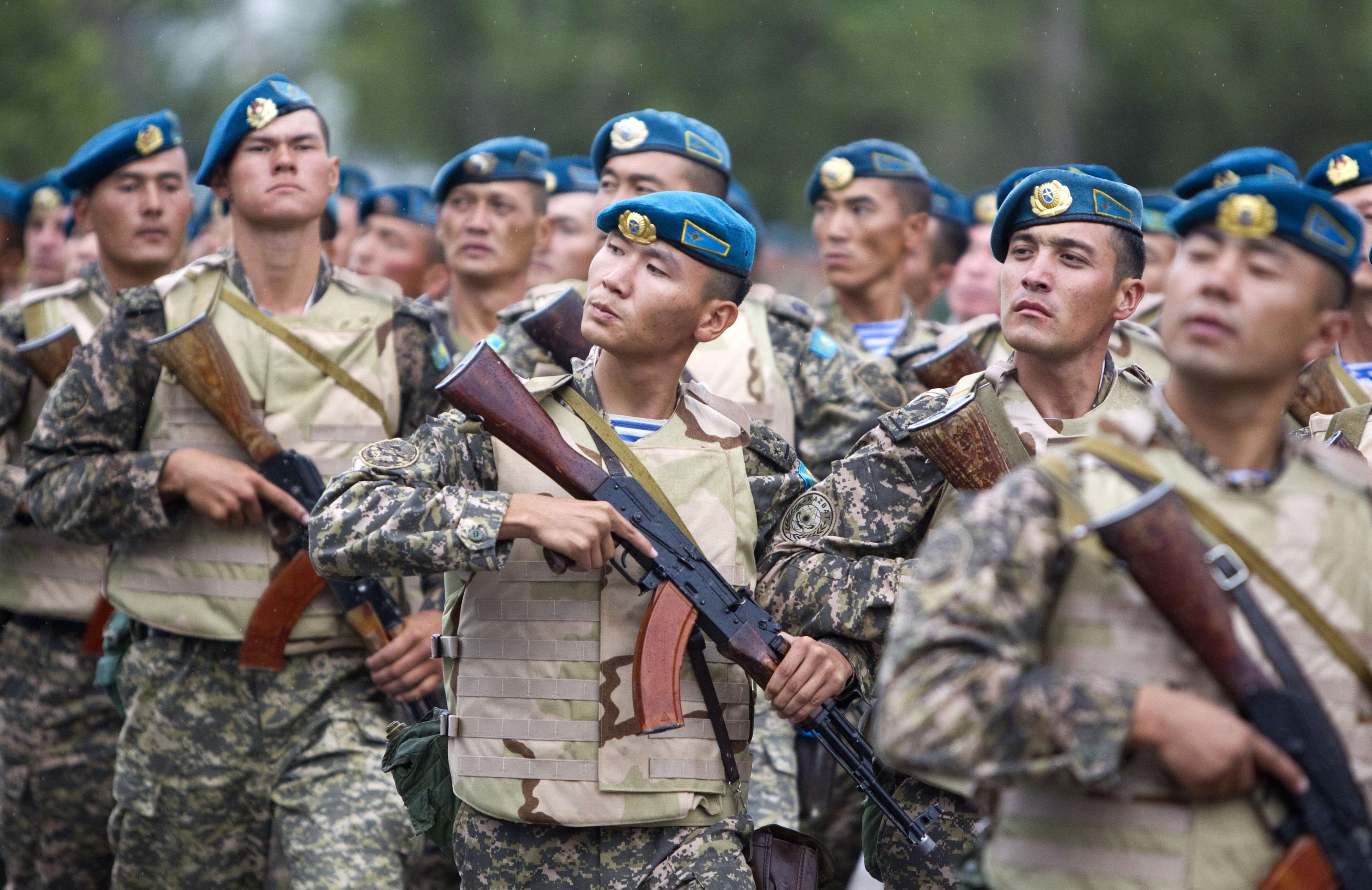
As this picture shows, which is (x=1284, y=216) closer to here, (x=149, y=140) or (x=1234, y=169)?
(x=1234, y=169)

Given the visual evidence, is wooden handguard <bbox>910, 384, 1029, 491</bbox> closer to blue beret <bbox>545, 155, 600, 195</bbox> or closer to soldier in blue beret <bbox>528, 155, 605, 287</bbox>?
soldier in blue beret <bbox>528, 155, 605, 287</bbox>

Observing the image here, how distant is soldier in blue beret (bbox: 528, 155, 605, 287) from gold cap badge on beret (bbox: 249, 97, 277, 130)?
7.70 ft

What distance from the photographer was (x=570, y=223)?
8625mm

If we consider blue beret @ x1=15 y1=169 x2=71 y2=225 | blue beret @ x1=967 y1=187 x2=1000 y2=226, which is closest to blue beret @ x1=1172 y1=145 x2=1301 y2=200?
blue beret @ x1=967 y1=187 x2=1000 y2=226

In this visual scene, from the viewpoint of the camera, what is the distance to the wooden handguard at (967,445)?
14.4 ft

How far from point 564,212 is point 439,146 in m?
24.7

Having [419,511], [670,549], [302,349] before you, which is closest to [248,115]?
[302,349]

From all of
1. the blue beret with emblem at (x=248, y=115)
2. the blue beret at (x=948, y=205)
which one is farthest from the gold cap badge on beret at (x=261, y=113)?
the blue beret at (x=948, y=205)

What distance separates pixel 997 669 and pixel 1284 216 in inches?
38.2

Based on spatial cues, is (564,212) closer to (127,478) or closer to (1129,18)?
(127,478)

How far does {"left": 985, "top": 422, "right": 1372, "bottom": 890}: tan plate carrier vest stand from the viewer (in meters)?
3.07

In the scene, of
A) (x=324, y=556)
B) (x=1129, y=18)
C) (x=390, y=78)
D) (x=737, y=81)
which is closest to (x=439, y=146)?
Result: (x=390, y=78)

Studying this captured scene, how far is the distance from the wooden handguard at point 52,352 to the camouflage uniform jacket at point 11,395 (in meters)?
0.08

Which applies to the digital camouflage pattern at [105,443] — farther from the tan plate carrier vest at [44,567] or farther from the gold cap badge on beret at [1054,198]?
the gold cap badge on beret at [1054,198]
